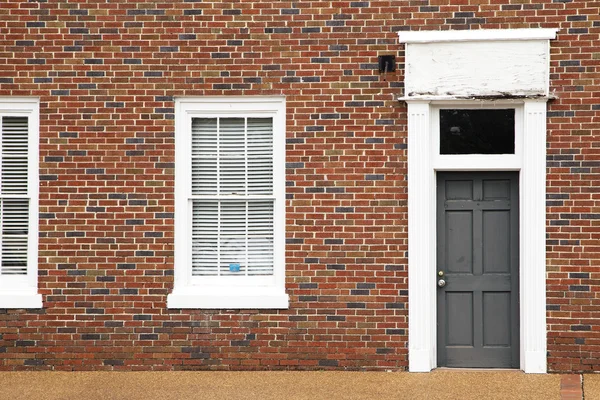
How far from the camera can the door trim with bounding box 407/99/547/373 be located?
8.95 meters

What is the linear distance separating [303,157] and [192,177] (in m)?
1.27

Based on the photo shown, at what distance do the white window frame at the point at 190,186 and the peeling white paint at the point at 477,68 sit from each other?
5.02 feet

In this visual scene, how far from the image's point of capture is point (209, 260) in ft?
31.1

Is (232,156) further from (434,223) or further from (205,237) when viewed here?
(434,223)

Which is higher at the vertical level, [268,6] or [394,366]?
[268,6]

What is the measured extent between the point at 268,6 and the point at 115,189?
8.51 ft

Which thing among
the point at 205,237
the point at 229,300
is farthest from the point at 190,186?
the point at 229,300

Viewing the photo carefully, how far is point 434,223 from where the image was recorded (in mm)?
9211

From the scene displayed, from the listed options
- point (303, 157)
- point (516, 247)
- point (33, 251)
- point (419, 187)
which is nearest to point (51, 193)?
point (33, 251)

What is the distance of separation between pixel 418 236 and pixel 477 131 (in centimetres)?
132

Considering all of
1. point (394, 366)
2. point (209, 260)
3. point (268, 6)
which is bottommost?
point (394, 366)

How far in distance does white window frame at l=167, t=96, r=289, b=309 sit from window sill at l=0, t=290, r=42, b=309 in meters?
1.50

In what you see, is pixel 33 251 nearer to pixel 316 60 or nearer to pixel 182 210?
pixel 182 210

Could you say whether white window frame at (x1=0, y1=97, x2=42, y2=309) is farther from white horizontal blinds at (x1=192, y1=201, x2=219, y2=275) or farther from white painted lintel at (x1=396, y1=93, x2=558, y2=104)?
white painted lintel at (x1=396, y1=93, x2=558, y2=104)
